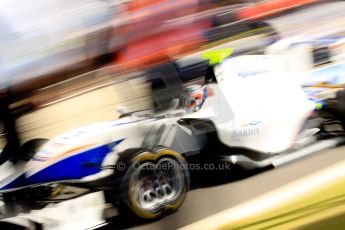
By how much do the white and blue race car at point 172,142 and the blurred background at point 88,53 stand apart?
36 millimetres

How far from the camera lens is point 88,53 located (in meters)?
1.12

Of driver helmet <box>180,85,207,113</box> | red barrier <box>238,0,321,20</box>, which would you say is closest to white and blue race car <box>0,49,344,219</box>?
driver helmet <box>180,85,207,113</box>

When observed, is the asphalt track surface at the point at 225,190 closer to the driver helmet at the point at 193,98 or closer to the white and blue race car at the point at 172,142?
the white and blue race car at the point at 172,142

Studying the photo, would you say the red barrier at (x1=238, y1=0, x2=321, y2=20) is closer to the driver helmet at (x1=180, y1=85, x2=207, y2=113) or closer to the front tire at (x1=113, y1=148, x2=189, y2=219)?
the driver helmet at (x1=180, y1=85, x2=207, y2=113)

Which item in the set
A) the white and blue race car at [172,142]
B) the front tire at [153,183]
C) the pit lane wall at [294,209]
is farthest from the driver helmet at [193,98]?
the pit lane wall at [294,209]

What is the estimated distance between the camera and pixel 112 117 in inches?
42.3

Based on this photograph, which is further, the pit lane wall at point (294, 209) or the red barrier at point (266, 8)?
the red barrier at point (266, 8)

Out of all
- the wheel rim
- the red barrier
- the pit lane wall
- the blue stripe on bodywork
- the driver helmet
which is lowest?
the pit lane wall

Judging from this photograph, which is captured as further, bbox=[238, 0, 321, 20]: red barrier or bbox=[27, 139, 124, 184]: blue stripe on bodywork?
bbox=[238, 0, 321, 20]: red barrier

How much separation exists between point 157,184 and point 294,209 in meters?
0.32

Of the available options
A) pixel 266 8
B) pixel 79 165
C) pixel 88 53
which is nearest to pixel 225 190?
pixel 79 165

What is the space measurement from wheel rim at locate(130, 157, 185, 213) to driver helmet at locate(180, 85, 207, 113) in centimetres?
14

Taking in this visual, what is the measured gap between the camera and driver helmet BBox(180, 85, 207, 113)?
44.8 inches

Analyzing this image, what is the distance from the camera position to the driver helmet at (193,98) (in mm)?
1138
